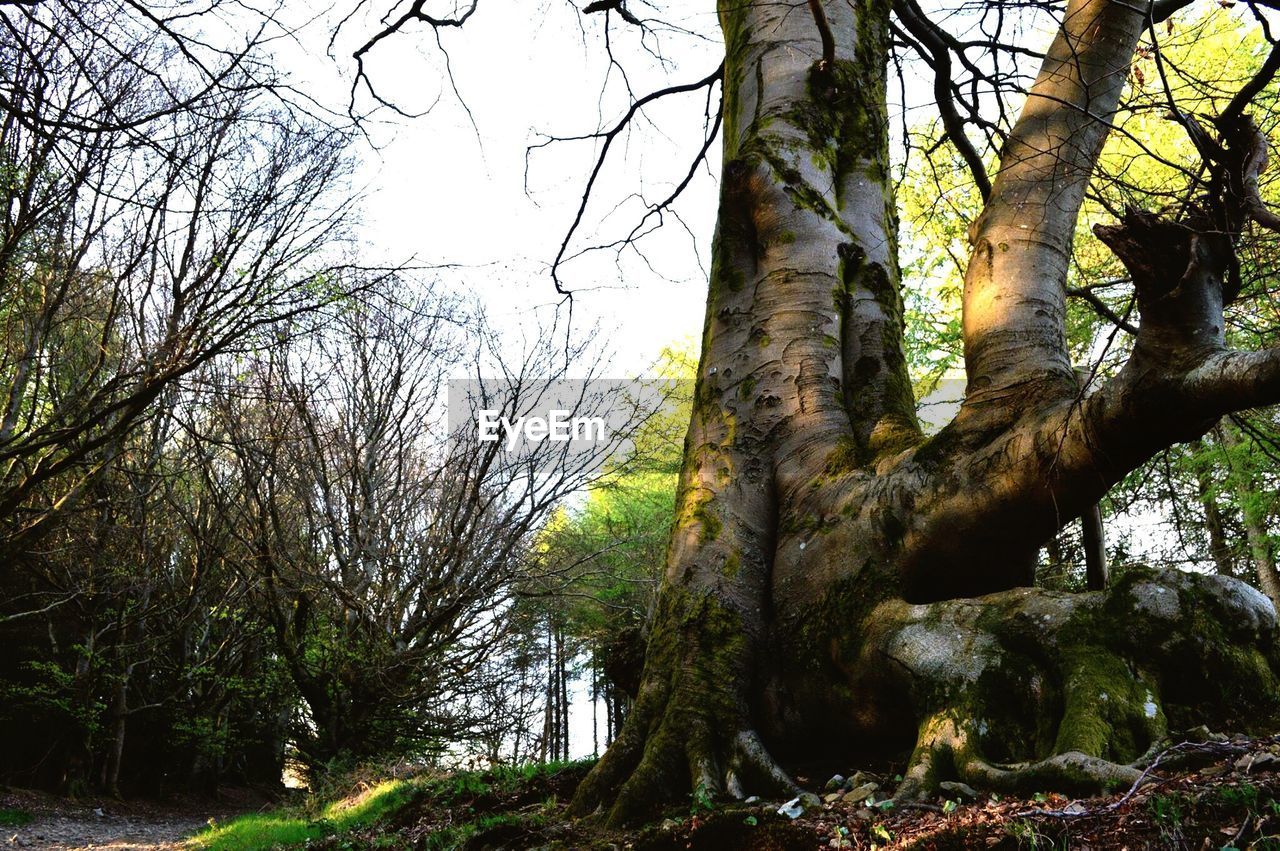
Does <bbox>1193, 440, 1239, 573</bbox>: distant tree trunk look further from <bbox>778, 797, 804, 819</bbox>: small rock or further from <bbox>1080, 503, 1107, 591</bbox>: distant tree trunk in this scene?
<bbox>778, 797, 804, 819</bbox>: small rock

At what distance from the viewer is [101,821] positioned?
952cm

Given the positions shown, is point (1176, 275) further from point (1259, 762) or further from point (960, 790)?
point (960, 790)

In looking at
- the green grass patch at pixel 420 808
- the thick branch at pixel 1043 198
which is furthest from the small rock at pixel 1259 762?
the green grass patch at pixel 420 808

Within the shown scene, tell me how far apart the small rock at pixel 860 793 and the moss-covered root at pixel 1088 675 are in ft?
0.44

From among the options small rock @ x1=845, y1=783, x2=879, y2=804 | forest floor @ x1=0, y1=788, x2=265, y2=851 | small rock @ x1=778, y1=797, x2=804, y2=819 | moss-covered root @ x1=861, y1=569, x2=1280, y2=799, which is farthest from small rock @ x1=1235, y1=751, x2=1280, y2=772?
forest floor @ x1=0, y1=788, x2=265, y2=851

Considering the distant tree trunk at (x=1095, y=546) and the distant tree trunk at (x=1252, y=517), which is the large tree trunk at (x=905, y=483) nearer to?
the distant tree trunk at (x=1095, y=546)

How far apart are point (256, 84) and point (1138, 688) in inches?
162

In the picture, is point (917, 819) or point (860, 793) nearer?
point (917, 819)

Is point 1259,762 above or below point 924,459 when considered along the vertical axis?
below

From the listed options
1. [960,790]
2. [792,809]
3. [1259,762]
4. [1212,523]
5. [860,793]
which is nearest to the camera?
[1259,762]

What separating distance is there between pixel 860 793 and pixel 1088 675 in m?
0.87

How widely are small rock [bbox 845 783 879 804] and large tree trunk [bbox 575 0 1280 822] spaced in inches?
5.9

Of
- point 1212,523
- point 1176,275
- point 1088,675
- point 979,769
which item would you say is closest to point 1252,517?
point 1212,523

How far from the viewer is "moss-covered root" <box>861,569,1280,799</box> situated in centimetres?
250
